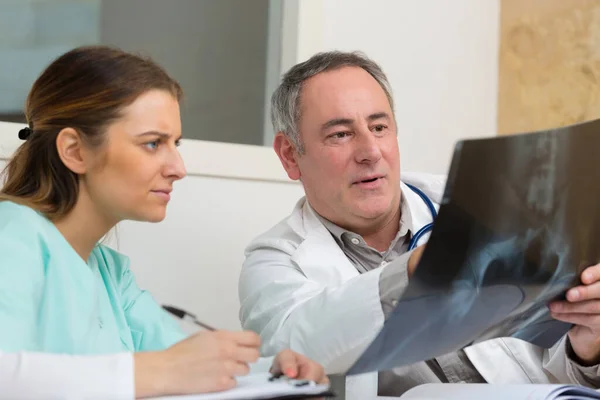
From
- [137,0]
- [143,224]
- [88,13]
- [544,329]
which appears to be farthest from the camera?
[137,0]

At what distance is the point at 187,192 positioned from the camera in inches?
69.7

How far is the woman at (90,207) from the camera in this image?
0.97 meters

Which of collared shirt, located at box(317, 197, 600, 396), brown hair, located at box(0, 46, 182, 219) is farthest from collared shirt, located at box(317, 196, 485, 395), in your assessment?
brown hair, located at box(0, 46, 182, 219)

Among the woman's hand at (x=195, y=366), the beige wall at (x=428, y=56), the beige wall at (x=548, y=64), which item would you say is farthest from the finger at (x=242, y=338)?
the beige wall at (x=548, y=64)

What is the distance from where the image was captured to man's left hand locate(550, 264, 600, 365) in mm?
1031

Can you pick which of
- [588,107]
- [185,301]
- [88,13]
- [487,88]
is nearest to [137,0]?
[88,13]

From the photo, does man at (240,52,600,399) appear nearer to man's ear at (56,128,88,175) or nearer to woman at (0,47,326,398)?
woman at (0,47,326,398)

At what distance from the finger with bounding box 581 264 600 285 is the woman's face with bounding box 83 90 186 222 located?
54cm

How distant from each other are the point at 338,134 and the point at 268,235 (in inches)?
8.9

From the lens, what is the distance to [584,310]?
106 centimetres

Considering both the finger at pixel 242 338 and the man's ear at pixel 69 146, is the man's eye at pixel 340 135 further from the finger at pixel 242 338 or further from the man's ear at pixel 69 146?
the finger at pixel 242 338

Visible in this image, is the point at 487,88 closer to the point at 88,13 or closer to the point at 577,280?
the point at 88,13

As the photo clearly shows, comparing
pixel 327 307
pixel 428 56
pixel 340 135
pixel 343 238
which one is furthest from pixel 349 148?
pixel 428 56

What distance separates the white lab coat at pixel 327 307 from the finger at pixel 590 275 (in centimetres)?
26
